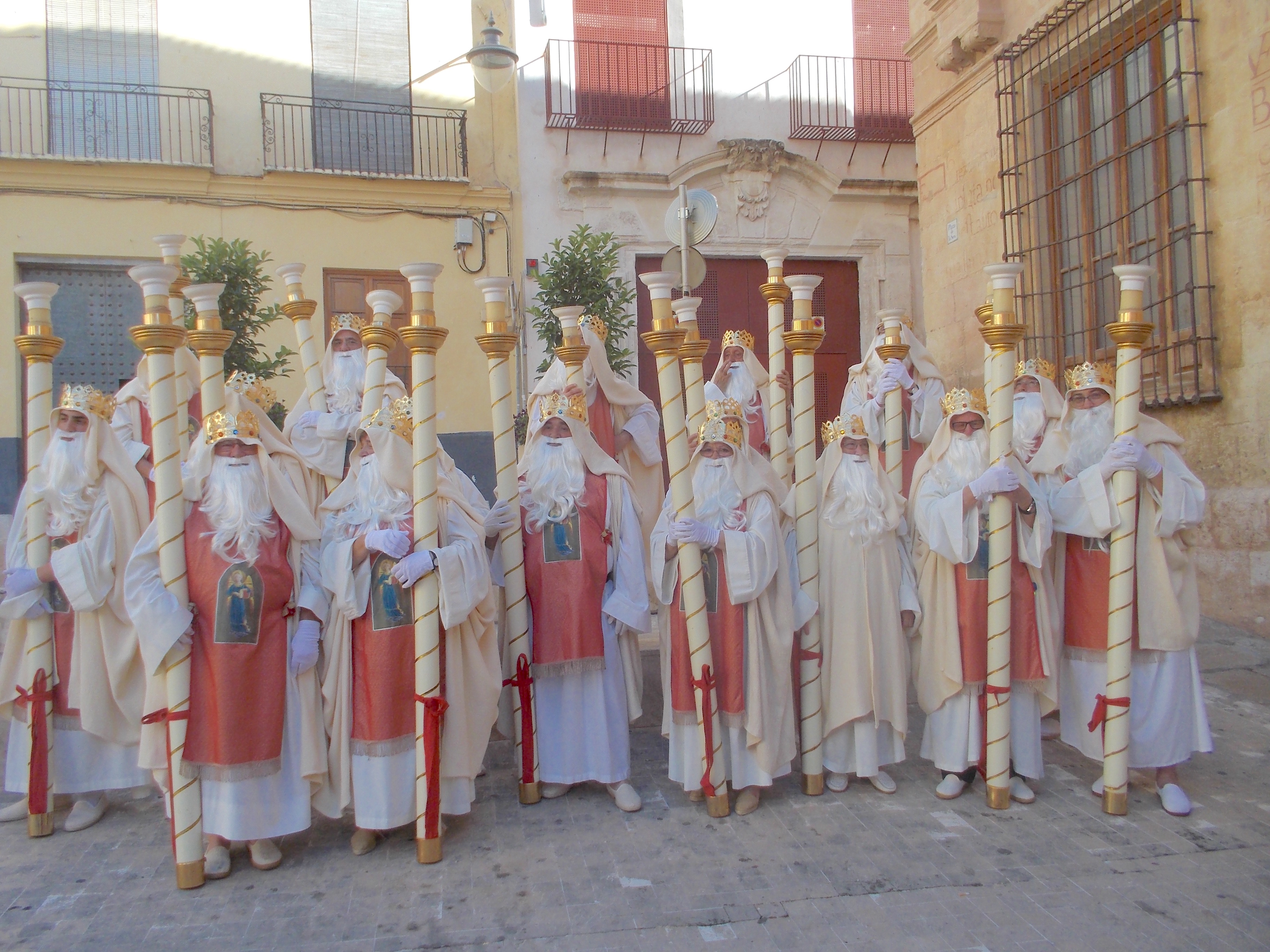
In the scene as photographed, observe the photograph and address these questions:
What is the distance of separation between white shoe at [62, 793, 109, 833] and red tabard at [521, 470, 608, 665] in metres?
2.18

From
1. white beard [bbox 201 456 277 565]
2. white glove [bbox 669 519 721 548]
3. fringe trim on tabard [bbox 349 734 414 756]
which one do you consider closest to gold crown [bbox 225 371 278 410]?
white beard [bbox 201 456 277 565]

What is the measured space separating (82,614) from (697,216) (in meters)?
4.38

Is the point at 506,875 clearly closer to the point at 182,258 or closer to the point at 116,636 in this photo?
the point at 116,636

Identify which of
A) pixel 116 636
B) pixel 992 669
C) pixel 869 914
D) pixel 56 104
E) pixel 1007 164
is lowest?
pixel 869 914

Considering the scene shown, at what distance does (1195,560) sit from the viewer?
7008mm

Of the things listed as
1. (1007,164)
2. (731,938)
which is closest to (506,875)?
(731,938)

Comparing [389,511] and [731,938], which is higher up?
[389,511]

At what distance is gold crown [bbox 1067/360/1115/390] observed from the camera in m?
4.64

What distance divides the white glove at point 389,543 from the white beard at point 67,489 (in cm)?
Answer: 148

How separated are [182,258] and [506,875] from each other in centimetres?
545

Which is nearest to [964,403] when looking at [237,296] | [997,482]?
[997,482]

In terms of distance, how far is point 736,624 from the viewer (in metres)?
4.29

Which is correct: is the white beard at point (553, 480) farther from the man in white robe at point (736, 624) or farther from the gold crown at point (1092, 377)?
the gold crown at point (1092, 377)

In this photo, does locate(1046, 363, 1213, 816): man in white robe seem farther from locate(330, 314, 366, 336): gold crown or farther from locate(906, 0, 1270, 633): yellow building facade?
locate(330, 314, 366, 336): gold crown
